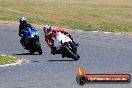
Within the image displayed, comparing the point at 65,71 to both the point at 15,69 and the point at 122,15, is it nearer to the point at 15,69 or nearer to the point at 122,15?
the point at 15,69

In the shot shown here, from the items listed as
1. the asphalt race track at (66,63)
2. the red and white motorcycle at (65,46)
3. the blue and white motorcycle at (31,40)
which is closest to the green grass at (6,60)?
the asphalt race track at (66,63)

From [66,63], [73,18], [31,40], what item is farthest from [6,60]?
[73,18]

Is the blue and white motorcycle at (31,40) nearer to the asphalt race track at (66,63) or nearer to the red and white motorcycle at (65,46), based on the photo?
the asphalt race track at (66,63)

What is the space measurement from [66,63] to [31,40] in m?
3.49

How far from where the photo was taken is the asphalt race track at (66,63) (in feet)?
57.2

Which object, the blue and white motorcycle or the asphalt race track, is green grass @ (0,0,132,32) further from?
the blue and white motorcycle

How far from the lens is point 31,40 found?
2606 cm

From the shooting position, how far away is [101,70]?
68.8 feet

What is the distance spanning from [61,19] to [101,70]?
101ft

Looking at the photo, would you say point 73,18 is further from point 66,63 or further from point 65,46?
point 66,63

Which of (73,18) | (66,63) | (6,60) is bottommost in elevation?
(73,18)

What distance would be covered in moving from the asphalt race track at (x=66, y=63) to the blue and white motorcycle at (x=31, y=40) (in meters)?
0.36

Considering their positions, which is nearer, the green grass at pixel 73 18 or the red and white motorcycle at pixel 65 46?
the red and white motorcycle at pixel 65 46

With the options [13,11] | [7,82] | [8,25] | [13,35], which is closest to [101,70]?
[7,82]
